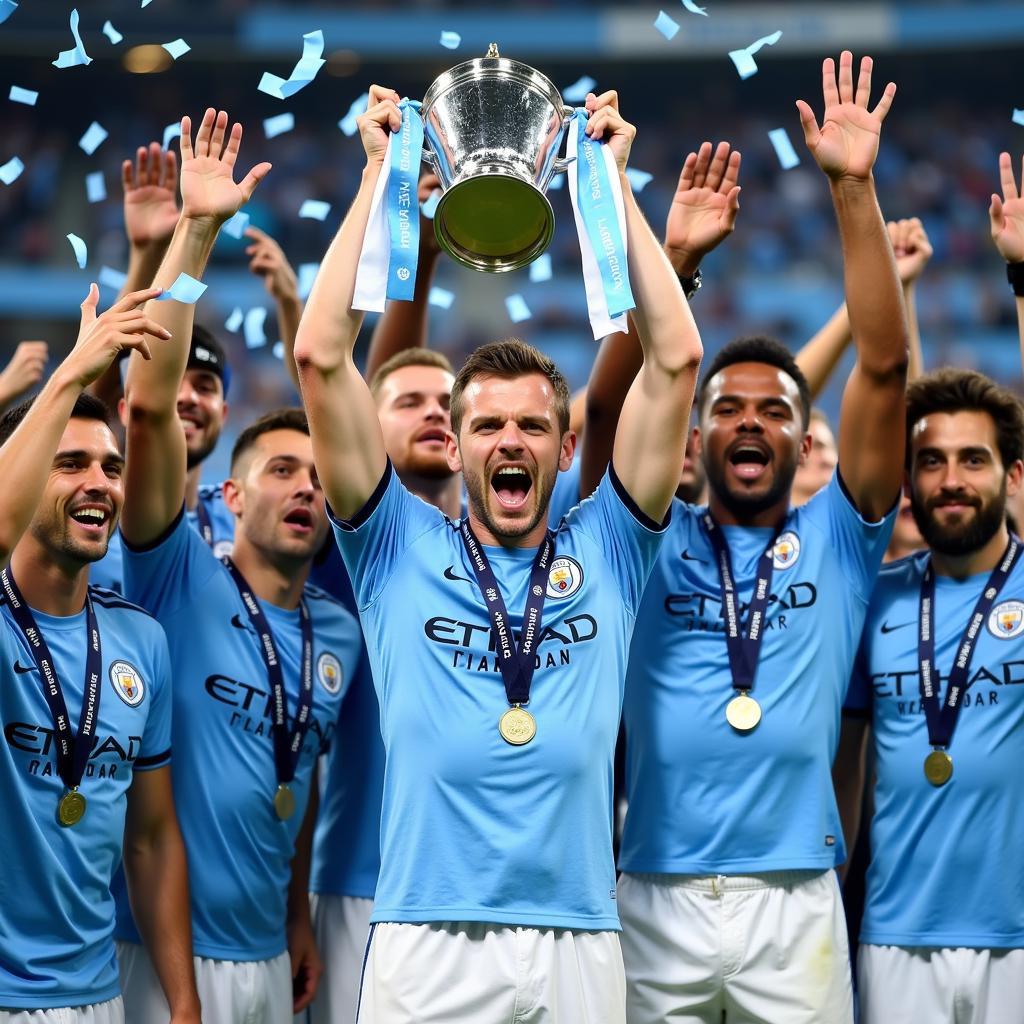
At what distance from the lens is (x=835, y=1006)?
336cm

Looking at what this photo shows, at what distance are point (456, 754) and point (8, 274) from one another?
1648cm

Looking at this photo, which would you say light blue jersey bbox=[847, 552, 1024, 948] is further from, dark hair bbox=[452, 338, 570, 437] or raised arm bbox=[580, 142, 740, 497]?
dark hair bbox=[452, 338, 570, 437]

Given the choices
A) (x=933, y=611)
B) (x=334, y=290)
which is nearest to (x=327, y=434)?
(x=334, y=290)

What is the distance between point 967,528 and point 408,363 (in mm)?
1796

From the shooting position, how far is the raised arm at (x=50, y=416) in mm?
3018

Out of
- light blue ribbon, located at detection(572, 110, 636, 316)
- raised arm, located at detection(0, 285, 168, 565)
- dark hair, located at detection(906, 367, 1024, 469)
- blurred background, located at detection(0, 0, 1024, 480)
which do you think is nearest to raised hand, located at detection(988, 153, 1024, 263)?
dark hair, located at detection(906, 367, 1024, 469)

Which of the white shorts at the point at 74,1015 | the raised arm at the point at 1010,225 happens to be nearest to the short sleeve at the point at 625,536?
the raised arm at the point at 1010,225

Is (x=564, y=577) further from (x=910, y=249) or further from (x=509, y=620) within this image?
(x=910, y=249)

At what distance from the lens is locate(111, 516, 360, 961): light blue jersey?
3.66 m

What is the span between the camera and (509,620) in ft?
10.4

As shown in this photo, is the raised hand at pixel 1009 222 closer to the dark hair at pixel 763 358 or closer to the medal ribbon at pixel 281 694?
the dark hair at pixel 763 358

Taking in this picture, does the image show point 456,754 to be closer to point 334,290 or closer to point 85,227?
point 334,290

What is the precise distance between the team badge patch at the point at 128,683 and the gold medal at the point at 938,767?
201 centimetres

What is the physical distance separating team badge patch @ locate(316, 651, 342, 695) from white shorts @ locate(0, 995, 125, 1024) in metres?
0.98
